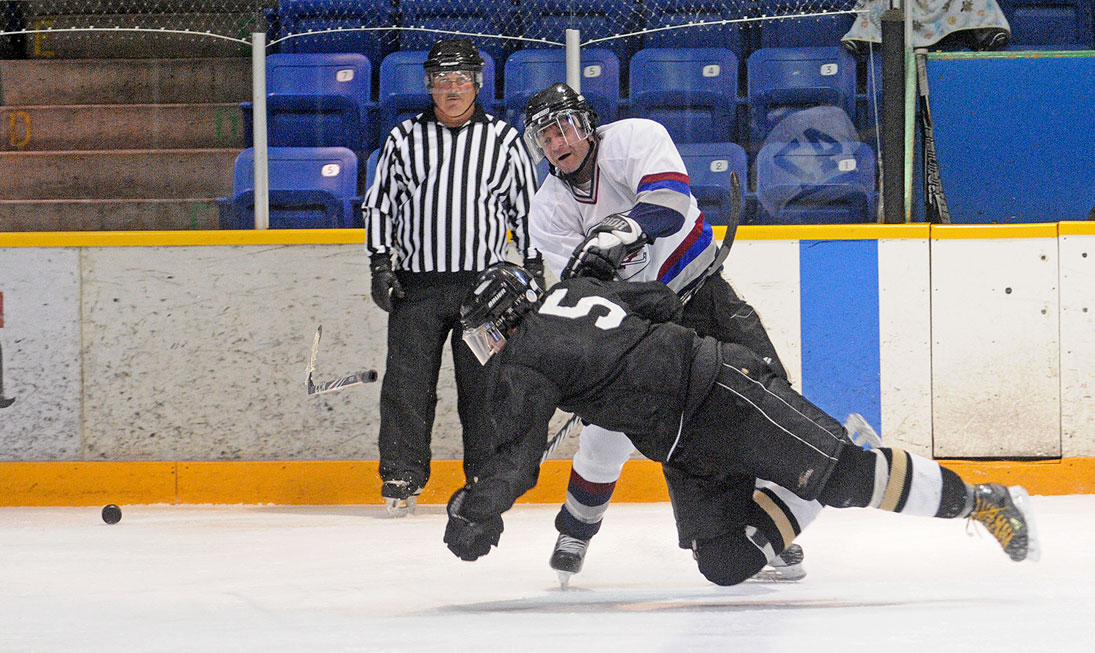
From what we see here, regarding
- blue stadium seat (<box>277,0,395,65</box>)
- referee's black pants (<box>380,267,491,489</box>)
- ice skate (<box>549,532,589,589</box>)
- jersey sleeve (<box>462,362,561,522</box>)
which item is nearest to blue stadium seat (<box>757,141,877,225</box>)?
referee's black pants (<box>380,267,491,489</box>)

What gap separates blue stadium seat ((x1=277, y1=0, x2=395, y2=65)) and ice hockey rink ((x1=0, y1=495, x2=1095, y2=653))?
1.52 meters

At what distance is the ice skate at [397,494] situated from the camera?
3639 mm

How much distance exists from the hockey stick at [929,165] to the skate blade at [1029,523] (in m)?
1.81

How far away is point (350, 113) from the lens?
4188 mm

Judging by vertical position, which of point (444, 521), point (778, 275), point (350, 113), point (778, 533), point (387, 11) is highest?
point (387, 11)

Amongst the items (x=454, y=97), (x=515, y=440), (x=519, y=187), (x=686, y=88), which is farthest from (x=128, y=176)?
(x=515, y=440)

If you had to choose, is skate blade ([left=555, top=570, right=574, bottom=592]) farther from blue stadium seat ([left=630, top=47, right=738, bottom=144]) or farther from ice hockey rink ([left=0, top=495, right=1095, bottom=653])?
blue stadium seat ([left=630, top=47, right=738, bottom=144])

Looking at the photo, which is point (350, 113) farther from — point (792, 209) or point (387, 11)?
point (792, 209)

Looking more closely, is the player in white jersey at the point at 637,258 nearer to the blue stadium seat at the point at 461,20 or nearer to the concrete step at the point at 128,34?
the blue stadium seat at the point at 461,20

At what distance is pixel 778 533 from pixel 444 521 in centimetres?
136

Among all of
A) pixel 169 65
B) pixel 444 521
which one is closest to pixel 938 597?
pixel 444 521

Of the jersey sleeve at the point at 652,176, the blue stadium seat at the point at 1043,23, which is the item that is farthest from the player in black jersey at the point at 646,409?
the blue stadium seat at the point at 1043,23

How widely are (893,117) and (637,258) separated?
1599 mm

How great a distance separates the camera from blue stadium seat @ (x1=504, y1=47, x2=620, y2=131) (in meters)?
4.02
